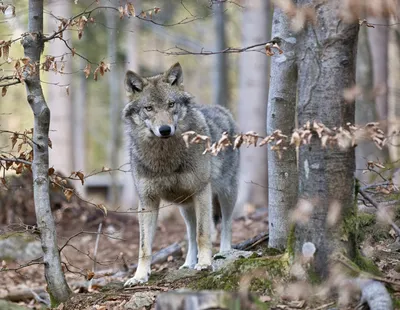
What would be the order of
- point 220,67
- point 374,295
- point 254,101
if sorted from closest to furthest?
point 374,295, point 254,101, point 220,67

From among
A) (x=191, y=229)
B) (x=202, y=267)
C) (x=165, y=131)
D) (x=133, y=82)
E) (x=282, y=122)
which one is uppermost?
(x=133, y=82)

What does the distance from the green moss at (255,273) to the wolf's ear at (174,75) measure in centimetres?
264

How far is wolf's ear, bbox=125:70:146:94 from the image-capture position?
6.68 meters

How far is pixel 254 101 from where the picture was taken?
15531 millimetres

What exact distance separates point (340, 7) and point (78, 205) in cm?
998

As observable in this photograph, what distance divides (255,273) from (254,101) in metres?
11.2

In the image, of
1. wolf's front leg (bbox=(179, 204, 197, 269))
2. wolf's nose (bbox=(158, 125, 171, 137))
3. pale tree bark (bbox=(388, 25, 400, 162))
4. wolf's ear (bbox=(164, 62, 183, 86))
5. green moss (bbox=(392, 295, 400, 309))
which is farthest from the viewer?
pale tree bark (bbox=(388, 25, 400, 162))

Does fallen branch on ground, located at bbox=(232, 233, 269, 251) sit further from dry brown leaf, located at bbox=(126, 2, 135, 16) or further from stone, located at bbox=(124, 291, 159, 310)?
dry brown leaf, located at bbox=(126, 2, 135, 16)

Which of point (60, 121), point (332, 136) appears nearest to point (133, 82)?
point (332, 136)

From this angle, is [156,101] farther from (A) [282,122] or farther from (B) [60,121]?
(B) [60,121]

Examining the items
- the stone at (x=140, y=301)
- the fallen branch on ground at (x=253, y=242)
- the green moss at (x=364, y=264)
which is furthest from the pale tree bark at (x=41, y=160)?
the green moss at (x=364, y=264)

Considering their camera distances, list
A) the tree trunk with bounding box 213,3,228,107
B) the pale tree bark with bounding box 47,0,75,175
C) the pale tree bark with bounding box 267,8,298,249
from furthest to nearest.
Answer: the tree trunk with bounding box 213,3,228,107 → the pale tree bark with bounding box 47,0,75,175 → the pale tree bark with bounding box 267,8,298,249

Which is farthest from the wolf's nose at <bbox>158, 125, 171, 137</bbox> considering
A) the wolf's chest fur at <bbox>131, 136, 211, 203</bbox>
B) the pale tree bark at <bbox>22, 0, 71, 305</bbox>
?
the pale tree bark at <bbox>22, 0, 71, 305</bbox>

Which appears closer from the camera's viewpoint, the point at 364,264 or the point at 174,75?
the point at 364,264
